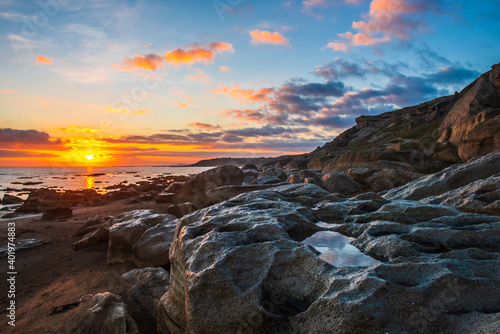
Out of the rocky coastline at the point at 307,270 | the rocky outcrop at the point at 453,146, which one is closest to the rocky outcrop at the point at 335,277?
the rocky coastline at the point at 307,270

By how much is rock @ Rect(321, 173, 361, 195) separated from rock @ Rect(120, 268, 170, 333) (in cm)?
927

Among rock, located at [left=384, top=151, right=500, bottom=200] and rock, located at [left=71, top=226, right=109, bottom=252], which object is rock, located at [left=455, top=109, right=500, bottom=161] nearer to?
rock, located at [left=384, top=151, right=500, bottom=200]

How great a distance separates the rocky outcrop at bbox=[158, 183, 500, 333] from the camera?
265cm

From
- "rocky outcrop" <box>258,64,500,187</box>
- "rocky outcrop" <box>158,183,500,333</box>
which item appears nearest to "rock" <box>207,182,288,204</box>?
"rocky outcrop" <box>258,64,500,187</box>

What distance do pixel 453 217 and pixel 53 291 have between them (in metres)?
10.1

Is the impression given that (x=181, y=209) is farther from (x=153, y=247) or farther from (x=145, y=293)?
(x=145, y=293)

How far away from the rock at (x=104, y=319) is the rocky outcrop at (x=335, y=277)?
98 cm

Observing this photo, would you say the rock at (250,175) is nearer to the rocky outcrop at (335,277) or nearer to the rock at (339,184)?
the rock at (339,184)

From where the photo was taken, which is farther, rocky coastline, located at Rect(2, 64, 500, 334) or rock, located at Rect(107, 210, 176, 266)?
rock, located at Rect(107, 210, 176, 266)

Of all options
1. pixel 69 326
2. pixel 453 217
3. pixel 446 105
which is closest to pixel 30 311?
pixel 69 326

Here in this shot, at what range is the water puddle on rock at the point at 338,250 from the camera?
3.65m

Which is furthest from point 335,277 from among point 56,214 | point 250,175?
point 250,175

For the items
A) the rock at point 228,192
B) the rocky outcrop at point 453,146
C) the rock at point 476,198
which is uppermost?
the rocky outcrop at point 453,146

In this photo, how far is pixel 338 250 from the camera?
13.4 ft
